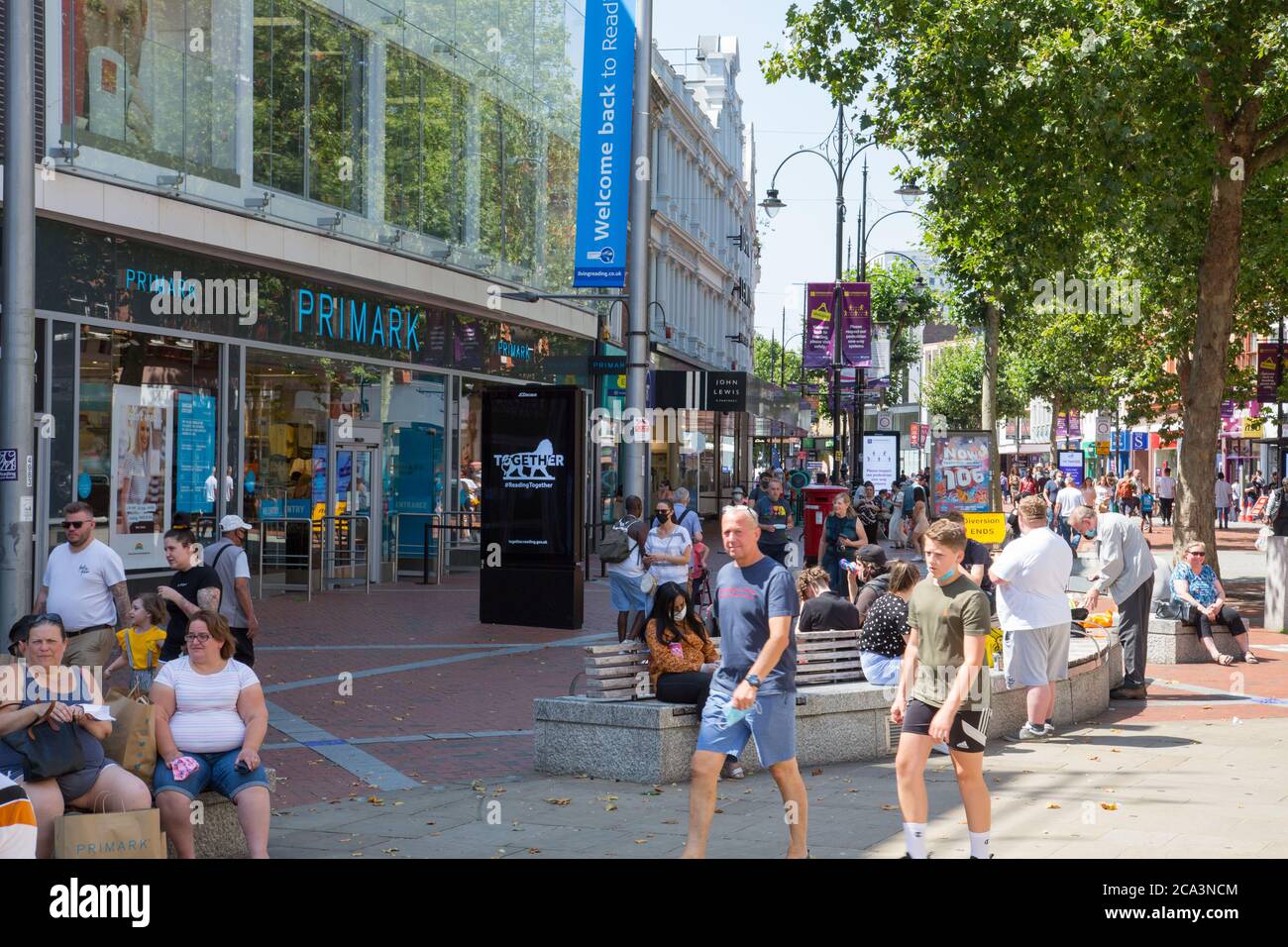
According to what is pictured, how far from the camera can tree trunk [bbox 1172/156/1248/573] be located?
758 inches

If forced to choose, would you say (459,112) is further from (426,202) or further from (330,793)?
(330,793)

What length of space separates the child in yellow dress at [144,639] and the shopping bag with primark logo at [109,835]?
321 cm

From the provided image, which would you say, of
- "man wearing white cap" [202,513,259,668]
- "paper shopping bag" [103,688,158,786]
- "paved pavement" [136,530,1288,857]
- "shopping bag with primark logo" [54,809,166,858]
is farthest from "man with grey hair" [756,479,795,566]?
"shopping bag with primark logo" [54,809,166,858]

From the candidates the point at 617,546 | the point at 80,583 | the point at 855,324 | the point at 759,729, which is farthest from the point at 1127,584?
the point at 855,324

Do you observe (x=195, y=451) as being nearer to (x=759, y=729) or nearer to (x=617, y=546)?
(x=617, y=546)

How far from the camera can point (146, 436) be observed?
58.7ft

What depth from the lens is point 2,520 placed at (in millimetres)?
9867

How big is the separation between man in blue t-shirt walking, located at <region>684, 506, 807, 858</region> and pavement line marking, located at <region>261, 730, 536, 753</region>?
154 inches

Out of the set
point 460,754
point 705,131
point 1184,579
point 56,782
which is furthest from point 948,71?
point 705,131

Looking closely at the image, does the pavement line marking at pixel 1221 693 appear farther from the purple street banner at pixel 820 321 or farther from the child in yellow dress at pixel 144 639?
the purple street banner at pixel 820 321

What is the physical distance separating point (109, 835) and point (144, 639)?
11.5 ft

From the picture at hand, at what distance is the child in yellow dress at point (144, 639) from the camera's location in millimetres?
9203

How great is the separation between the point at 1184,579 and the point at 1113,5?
253 inches

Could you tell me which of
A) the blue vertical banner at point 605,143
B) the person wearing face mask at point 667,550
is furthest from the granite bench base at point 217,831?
the blue vertical banner at point 605,143
